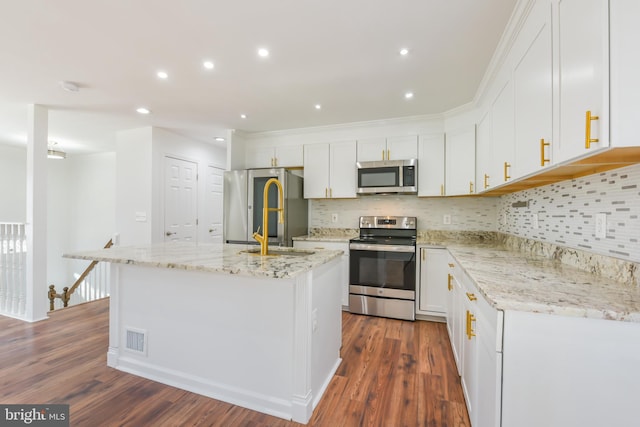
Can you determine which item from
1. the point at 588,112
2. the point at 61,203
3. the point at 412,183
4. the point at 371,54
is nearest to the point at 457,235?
the point at 412,183

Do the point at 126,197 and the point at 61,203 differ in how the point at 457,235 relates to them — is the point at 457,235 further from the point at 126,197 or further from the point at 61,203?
the point at 61,203

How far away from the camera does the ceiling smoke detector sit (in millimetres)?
2586

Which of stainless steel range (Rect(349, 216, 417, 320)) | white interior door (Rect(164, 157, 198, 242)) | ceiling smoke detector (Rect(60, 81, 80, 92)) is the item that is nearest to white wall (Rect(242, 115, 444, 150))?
white interior door (Rect(164, 157, 198, 242))

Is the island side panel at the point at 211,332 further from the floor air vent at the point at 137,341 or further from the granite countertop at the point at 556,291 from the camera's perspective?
the granite countertop at the point at 556,291

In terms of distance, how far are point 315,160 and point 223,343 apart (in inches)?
104

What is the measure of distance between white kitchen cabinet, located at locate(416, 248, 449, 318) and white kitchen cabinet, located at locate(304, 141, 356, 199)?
3.92ft

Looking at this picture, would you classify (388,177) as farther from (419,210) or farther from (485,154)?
(485,154)

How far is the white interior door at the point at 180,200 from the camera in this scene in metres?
4.19

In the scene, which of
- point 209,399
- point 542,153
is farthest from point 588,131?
point 209,399

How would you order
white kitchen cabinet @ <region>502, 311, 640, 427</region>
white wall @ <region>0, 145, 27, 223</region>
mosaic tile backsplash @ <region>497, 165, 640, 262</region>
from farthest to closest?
white wall @ <region>0, 145, 27, 223</region>, mosaic tile backsplash @ <region>497, 165, 640, 262</region>, white kitchen cabinet @ <region>502, 311, 640, 427</region>

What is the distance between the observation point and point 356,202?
12.9ft

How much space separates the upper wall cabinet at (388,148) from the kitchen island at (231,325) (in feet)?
6.24

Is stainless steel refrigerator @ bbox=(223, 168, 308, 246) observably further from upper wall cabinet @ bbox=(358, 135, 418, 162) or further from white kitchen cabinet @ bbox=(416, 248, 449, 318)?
white kitchen cabinet @ bbox=(416, 248, 449, 318)

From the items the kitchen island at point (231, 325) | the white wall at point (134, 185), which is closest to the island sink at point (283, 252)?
the kitchen island at point (231, 325)
